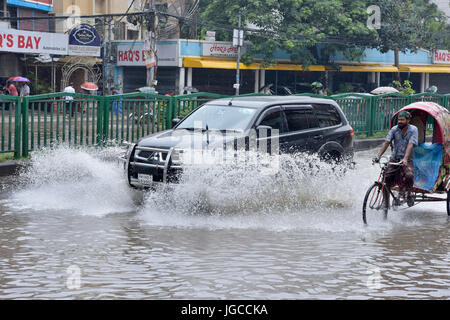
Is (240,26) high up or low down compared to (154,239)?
up

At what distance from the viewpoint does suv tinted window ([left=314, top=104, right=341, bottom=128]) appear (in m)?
12.3

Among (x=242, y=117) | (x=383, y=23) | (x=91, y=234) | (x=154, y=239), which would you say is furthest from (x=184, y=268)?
(x=383, y=23)

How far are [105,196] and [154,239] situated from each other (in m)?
2.98

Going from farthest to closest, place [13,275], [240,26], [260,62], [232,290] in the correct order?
[260,62] < [240,26] < [13,275] < [232,290]

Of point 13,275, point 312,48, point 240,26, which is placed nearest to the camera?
point 13,275

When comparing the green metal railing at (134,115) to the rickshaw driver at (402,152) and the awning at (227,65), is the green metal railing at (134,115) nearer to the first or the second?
the rickshaw driver at (402,152)

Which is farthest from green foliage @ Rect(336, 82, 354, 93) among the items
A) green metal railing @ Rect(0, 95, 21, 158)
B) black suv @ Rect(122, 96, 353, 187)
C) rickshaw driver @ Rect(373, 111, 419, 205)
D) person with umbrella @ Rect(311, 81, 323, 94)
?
rickshaw driver @ Rect(373, 111, 419, 205)

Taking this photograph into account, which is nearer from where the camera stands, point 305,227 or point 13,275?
point 13,275

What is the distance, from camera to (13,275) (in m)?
6.79

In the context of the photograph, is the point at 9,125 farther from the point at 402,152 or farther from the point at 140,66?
the point at 140,66

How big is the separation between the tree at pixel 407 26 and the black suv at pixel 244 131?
115 feet

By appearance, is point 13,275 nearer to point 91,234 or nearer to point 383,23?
point 91,234

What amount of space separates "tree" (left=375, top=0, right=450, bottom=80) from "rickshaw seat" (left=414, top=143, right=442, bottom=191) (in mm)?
36328
